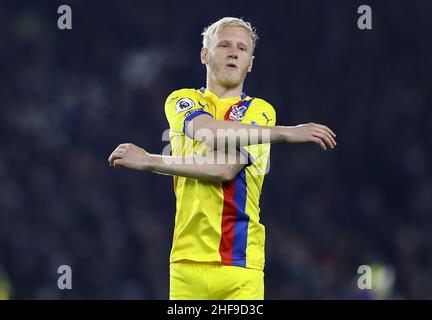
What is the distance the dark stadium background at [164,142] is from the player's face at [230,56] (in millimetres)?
4514

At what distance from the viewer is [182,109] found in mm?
3920

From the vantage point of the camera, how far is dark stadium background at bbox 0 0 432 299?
8.92m

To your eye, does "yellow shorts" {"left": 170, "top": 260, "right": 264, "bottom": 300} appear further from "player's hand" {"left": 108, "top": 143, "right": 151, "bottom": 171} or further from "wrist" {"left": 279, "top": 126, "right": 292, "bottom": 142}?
"wrist" {"left": 279, "top": 126, "right": 292, "bottom": 142}

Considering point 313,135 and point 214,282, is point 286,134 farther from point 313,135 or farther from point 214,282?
point 214,282

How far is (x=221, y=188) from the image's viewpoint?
12.5 feet

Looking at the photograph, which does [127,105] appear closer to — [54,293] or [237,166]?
[54,293]

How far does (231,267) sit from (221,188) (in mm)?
339

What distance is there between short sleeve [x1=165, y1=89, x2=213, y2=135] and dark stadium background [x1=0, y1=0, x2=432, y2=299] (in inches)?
178

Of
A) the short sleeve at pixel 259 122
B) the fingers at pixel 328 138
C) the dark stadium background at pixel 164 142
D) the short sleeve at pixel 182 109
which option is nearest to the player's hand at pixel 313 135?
the fingers at pixel 328 138

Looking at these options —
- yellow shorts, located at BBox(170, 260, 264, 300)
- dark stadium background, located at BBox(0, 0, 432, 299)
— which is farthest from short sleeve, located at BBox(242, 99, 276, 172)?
dark stadium background, located at BBox(0, 0, 432, 299)

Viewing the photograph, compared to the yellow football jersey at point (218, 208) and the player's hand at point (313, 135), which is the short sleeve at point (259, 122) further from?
the player's hand at point (313, 135)

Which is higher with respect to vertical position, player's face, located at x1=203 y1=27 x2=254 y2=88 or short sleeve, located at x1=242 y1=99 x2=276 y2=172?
player's face, located at x1=203 y1=27 x2=254 y2=88

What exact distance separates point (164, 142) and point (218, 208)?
231 inches

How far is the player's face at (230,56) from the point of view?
155 inches
